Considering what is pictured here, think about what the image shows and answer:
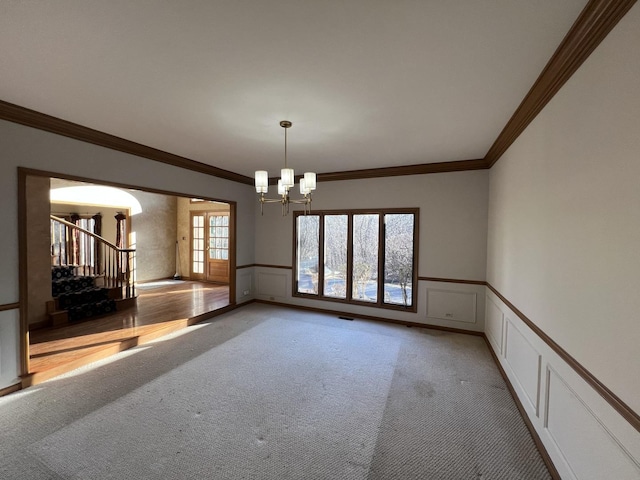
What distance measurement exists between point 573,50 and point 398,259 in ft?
11.8

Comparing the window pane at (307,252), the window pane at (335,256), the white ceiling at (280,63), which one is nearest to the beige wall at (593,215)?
the white ceiling at (280,63)

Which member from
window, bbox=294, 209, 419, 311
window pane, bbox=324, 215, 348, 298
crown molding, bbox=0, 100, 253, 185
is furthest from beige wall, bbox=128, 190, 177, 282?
window pane, bbox=324, 215, 348, 298

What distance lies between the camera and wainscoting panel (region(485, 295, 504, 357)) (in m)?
3.26

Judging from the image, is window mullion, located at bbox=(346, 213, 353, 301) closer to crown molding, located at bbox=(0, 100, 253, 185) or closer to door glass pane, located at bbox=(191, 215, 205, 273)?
crown molding, located at bbox=(0, 100, 253, 185)

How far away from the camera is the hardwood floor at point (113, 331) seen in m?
3.10

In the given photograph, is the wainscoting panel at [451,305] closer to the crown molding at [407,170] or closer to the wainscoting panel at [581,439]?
the crown molding at [407,170]

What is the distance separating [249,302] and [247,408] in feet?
11.9

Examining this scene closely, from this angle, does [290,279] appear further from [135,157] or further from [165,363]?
[135,157]

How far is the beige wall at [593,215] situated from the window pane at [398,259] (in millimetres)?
2402

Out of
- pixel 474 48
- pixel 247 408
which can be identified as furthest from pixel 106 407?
pixel 474 48

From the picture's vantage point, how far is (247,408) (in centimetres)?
244

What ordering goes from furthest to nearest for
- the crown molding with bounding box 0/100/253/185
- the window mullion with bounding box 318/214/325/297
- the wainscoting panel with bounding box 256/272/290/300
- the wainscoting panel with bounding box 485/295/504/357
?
the wainscoting panel with bounding box 256/272/290/300, the window mullion with bounding box 318/214/325/297, the wainscoting panel with bounding box 485/295/504/357, the crown molding with bounding box 0/100/253/185

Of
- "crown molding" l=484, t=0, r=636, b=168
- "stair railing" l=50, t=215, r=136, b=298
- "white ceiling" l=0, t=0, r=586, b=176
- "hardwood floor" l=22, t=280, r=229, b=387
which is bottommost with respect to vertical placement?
"hardwood floor" l=22, t=280, r=229, b=387

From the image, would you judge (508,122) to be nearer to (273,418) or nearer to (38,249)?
(273,418)
